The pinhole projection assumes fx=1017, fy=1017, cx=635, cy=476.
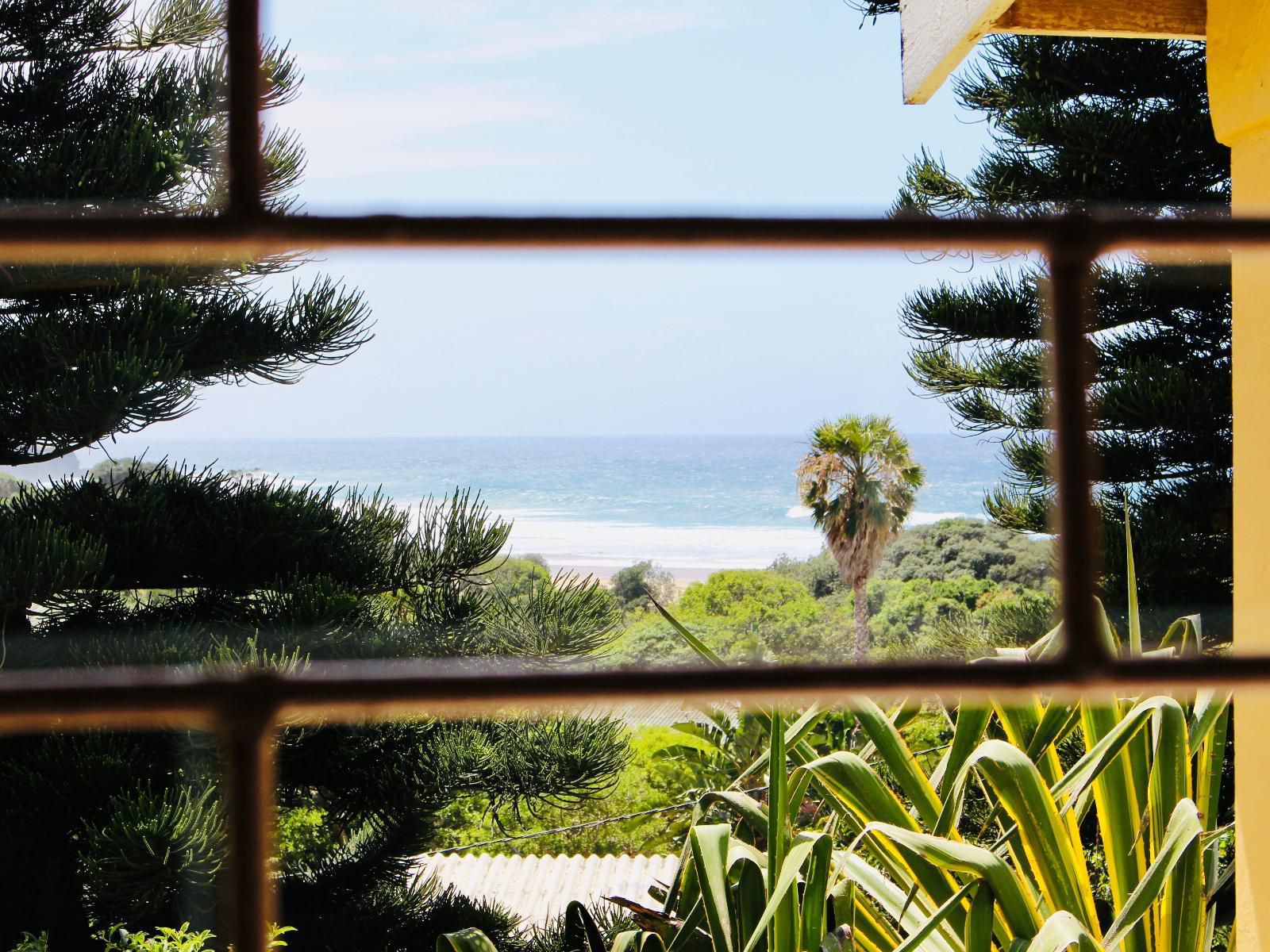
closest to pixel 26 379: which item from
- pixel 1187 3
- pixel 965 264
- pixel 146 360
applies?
pixel 146 360

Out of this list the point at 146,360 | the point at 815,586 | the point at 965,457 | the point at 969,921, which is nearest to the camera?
the point at 969,921

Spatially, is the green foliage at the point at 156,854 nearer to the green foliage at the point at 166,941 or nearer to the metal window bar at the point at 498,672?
the green foliage at the point at 166,941

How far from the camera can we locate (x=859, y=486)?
4.70m

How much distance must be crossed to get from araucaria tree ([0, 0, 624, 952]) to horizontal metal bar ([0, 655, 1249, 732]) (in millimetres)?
2363

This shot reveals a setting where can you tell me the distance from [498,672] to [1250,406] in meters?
0.49

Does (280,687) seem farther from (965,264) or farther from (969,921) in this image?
(965,264)

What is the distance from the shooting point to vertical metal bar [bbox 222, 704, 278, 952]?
137mm

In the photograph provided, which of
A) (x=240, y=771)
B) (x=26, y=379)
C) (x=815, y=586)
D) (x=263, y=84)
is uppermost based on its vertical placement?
(x=26, y=379)

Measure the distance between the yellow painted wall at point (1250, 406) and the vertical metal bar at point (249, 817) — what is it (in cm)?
33

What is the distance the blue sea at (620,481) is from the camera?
19.6ft

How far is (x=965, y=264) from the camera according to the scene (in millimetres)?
2795

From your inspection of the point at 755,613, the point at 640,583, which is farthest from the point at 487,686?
the point at 755,613

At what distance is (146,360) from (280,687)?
2822 mm

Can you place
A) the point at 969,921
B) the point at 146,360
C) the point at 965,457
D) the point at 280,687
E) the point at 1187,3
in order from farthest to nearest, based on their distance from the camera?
the point at 965,457 → the point at 146,360 → the point at 1187,3 → the point at 969,921 → the point at 280,687
